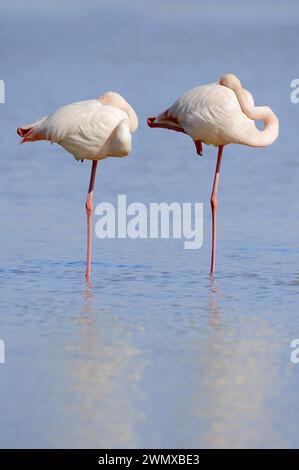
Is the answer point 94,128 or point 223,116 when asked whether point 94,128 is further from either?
point 223,116

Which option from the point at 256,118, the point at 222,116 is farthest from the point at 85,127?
the point at 256,118

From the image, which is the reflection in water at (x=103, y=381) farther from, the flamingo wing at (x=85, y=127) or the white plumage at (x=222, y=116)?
the white plumage at (x=222, y=116)

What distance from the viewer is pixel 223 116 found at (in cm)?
978

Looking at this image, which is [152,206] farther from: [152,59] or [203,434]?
[152,59]

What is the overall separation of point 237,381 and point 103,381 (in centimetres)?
62

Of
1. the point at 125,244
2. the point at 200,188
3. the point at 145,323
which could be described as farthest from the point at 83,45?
the point at 145,323

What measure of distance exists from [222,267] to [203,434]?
4.11 m

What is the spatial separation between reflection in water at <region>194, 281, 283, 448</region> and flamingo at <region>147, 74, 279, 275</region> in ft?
7.13

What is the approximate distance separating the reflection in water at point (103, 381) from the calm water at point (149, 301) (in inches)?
0.4

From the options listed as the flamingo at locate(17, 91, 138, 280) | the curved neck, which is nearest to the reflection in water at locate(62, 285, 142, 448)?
the flamingo at locate(17, 91, 138, 280)

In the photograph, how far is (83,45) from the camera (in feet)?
97.1

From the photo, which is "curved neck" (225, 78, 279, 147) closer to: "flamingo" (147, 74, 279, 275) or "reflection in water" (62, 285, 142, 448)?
"flamingo" (147, 74, 279, 275)
